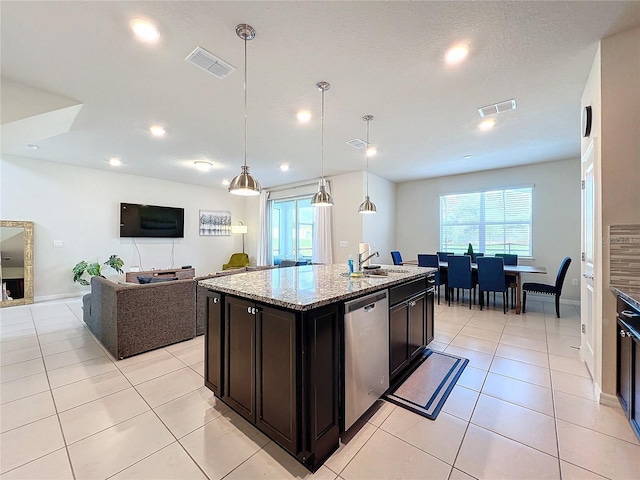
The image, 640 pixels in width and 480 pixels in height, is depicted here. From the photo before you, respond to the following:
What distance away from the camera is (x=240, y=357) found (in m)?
1.82

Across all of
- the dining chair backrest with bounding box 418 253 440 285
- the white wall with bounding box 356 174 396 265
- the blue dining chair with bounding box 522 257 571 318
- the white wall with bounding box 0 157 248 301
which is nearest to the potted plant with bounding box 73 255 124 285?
the white wall with bounding box 0 157 248 301

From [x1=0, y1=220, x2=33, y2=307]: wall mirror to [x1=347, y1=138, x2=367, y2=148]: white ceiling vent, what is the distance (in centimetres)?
623

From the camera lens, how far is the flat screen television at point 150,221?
6098 mm

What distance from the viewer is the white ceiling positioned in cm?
176

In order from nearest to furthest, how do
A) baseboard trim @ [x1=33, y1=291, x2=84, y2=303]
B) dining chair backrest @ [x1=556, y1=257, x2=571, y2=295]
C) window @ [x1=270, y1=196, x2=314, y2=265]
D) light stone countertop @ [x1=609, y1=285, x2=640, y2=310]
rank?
1. light stone countertop @ [x1=609, y1=285, x2=640, y2=310]
2. dining chair backrest @ [x1=556, y1=257, x2=571, y2=295]
3. baseboard trim @ [x1=33, y1=291, x2=84, y2=303]
4. window @ [x1=270, y1=196, x2=314, y2=265]

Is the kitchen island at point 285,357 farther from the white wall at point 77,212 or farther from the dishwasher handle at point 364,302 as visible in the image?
the white wall at point 77,212

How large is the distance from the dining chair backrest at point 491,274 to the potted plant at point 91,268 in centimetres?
726

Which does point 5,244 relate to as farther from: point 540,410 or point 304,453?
point 540,410

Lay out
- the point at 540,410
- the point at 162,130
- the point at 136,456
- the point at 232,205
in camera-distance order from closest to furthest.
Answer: the point at 136,456
the point at 540,410
the point at 162,130
the point at 232,205

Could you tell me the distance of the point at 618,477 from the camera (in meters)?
1.40

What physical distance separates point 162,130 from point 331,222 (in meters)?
3.84

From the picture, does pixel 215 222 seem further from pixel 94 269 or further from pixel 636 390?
pixel 636 390

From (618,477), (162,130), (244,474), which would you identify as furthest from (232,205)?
(618,477)

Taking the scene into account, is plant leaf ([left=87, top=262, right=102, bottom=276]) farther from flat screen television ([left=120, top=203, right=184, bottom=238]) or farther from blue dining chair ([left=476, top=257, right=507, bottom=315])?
blue dining chair ([left=476, top=257, right=507, bottom=315])
